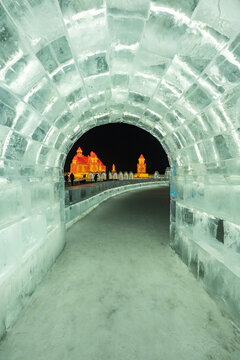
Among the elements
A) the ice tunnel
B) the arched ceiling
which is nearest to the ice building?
the ice tunnel

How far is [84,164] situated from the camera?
88.9m

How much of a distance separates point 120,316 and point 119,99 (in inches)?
185

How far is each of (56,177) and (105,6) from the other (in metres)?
3.95

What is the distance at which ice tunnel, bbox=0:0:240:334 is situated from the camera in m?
2.03

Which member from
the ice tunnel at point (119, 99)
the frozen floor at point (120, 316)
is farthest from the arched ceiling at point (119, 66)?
the frozen floor at point (120, 316)

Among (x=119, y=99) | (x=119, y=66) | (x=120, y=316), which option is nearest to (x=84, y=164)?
(x=119, y=99)

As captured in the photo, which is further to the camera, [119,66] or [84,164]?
[84,164]

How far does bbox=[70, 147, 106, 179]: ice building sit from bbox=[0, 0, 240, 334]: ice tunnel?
79323 millimetres

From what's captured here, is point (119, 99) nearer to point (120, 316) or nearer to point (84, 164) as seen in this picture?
point (120, 316)

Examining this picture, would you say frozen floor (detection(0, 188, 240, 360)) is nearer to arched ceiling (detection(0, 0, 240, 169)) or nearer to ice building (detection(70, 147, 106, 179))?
arched ceiling (detection(0, 0, 240, 169))

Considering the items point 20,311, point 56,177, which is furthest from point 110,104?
point 20,311

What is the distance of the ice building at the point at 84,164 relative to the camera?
3366 inches

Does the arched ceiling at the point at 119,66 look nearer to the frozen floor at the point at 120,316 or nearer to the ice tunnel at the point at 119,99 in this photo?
the ice tunnel at the point at 119,99

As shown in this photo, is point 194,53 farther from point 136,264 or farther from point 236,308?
point 136,264
